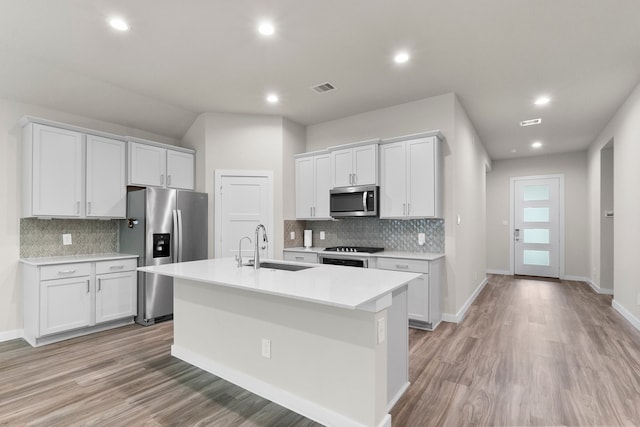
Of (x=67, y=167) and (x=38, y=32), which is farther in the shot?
(x=67, y=167)

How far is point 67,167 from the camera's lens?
3.71 meters

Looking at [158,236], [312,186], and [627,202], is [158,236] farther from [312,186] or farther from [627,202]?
[627,202]

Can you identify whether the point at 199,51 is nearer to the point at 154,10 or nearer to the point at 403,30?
the point at 154,10

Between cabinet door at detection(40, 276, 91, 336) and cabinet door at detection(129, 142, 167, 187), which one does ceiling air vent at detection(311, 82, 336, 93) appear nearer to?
cabinet door at detection(129, 142, 167, 187)

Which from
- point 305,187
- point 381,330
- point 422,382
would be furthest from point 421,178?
point 381,330

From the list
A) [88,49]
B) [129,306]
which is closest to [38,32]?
[88,49]

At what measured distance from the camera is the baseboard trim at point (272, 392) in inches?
76.8

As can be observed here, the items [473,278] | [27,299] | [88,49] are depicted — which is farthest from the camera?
[473,278]

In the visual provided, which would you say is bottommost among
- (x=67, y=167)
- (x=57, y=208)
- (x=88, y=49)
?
(x=57, y=208)

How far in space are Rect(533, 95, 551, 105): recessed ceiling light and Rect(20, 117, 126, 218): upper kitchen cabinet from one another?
5470mm

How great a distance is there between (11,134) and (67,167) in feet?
2.13

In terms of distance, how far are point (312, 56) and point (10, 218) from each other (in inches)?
147

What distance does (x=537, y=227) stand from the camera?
7410mm

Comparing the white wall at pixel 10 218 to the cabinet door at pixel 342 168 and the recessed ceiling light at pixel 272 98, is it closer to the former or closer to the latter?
the recessed ceiling light at pixel 272 98
